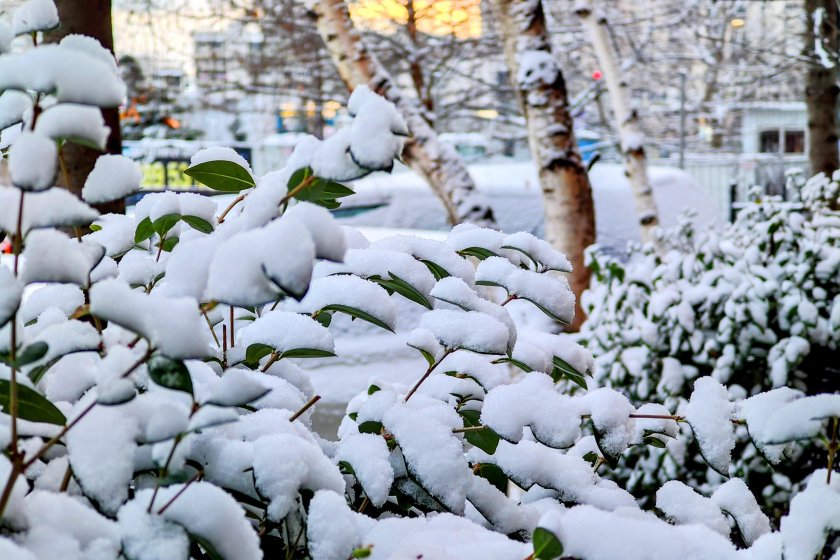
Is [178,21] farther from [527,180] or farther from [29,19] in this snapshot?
[29,19]

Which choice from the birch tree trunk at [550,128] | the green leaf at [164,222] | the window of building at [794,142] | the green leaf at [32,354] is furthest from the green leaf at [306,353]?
the window of building at [794,142]

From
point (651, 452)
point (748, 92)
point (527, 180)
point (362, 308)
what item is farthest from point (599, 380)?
point (748, 92)

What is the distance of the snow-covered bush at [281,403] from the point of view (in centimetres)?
65

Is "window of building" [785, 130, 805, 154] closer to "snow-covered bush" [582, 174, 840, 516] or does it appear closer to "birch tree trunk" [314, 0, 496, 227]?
"birch tree trunk" [314, 0, 496, 227]

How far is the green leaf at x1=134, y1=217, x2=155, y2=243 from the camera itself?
1.07 m

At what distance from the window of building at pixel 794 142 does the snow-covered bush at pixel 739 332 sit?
22.7m

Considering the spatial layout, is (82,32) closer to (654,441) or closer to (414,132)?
(654,441)

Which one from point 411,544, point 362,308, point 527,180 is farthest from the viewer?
point 527,180

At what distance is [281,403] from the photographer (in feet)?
3.18

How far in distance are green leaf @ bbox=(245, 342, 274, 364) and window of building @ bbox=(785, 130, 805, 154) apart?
2512cm

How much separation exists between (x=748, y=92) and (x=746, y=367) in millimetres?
13765

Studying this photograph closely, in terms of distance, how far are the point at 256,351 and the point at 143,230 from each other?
9.0 inches

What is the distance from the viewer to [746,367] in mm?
2854

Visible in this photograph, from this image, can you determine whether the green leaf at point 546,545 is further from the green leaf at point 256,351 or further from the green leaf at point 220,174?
the green leaf at point 220,174
